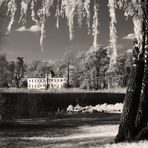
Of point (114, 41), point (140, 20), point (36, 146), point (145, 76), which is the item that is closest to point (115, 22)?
point (114, 41)

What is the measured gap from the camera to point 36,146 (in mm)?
16672

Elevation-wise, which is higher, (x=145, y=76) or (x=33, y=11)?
(x=33, y=11)

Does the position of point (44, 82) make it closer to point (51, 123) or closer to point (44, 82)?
point (44, 82)

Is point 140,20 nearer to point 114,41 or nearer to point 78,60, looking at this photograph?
point 114,41

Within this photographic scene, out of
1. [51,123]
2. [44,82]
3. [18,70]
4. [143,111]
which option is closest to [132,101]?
[143,111]

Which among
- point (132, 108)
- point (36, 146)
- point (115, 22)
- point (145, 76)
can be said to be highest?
point (115, 22)

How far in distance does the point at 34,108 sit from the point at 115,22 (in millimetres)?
32155

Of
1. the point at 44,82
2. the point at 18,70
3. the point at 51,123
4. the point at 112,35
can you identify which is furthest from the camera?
the point at 44,82

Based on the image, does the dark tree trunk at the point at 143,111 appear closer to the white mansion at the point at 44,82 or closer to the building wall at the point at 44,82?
the white mansion at the point at 44,82

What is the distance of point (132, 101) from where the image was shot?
15289mm

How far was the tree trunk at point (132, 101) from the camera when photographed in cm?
1504

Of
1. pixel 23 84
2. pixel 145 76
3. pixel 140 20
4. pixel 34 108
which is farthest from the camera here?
pixel 23 84

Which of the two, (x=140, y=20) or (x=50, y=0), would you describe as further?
(x=140, y=20)

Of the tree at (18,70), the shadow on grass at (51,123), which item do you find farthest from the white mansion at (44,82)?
the shadow on grass at (51,123)
